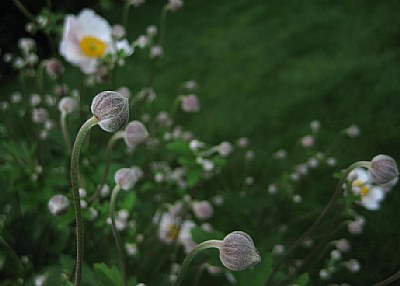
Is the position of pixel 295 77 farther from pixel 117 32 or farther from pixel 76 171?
pixel 76 171

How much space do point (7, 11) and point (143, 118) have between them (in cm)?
152

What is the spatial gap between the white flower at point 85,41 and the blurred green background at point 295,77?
90 cm

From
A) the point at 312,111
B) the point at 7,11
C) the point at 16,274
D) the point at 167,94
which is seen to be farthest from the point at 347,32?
the point at 16,274

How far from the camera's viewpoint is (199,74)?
9.34ft

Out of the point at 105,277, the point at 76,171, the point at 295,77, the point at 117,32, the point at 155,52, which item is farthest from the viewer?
the point at 295,77

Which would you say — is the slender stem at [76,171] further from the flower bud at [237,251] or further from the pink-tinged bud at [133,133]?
the pink-tinged bud at [133,133]

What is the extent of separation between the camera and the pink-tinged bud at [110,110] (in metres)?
0.57

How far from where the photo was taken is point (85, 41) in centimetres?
114

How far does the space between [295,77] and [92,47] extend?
5.30 feet

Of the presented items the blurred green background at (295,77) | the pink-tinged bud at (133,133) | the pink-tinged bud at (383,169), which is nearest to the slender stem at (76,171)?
the pink-tinged bud at (133,133)

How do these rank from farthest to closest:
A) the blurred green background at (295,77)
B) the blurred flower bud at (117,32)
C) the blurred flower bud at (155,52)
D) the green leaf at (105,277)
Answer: the blurred green background at (295,77) < the blurred flower bud at (155,52) < the blurred flower bud at (117,32) < the green leaf at (105,277)

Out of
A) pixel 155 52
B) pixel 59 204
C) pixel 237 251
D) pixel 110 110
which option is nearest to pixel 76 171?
pixel 110 110

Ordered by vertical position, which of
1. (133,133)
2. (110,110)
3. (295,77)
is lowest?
(295,77)

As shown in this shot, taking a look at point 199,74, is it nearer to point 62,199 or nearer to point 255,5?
point 255,5
